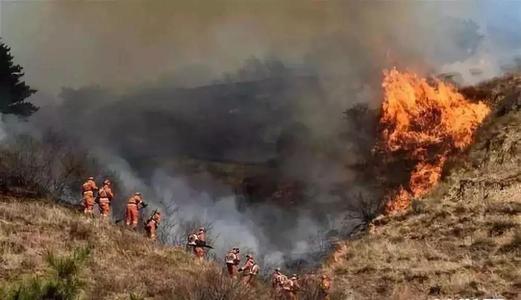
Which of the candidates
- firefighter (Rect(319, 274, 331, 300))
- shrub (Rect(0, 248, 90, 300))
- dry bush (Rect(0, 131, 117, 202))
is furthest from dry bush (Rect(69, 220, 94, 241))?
dry bush (Rect(0, 131, 117, 202))

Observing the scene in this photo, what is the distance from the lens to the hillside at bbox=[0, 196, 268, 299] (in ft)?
40.2

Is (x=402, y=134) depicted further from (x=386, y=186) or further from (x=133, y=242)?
(x=133, y=242)

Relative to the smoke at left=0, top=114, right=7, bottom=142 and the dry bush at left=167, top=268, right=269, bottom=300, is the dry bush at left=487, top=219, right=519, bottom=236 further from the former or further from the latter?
the smoke at left=0, top=114, right=7, bottom=142

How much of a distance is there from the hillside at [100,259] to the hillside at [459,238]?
7.75 metres

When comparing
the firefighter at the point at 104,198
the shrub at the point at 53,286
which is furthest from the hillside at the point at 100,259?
the firefighter at the point at 104,198

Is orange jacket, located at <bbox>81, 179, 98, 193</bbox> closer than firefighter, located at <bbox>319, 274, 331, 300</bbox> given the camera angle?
No

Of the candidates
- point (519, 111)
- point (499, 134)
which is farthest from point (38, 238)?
point (519, 111)

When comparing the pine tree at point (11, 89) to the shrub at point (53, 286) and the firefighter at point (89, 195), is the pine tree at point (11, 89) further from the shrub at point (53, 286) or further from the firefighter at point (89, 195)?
the shrub at point (53, 286)

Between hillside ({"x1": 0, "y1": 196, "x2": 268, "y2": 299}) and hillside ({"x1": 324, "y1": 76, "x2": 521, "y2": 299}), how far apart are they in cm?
775

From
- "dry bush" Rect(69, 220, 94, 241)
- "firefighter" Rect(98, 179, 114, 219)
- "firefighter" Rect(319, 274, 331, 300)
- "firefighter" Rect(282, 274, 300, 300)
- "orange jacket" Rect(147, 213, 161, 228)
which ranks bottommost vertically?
"firefighter" Rect(282, 274, 300, 300)

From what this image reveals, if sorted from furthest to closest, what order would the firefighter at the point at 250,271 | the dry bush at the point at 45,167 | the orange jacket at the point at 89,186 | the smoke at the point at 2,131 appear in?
the smoke at the point at 2,131 → the dry bush at the point at 45,167 → the orange jacket at the point at 89,186 → the firefighter at the point at 250,271

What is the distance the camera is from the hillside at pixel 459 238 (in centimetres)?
2067

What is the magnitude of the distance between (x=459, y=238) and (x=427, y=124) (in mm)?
15268

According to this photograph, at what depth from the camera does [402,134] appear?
4188 centimetres
